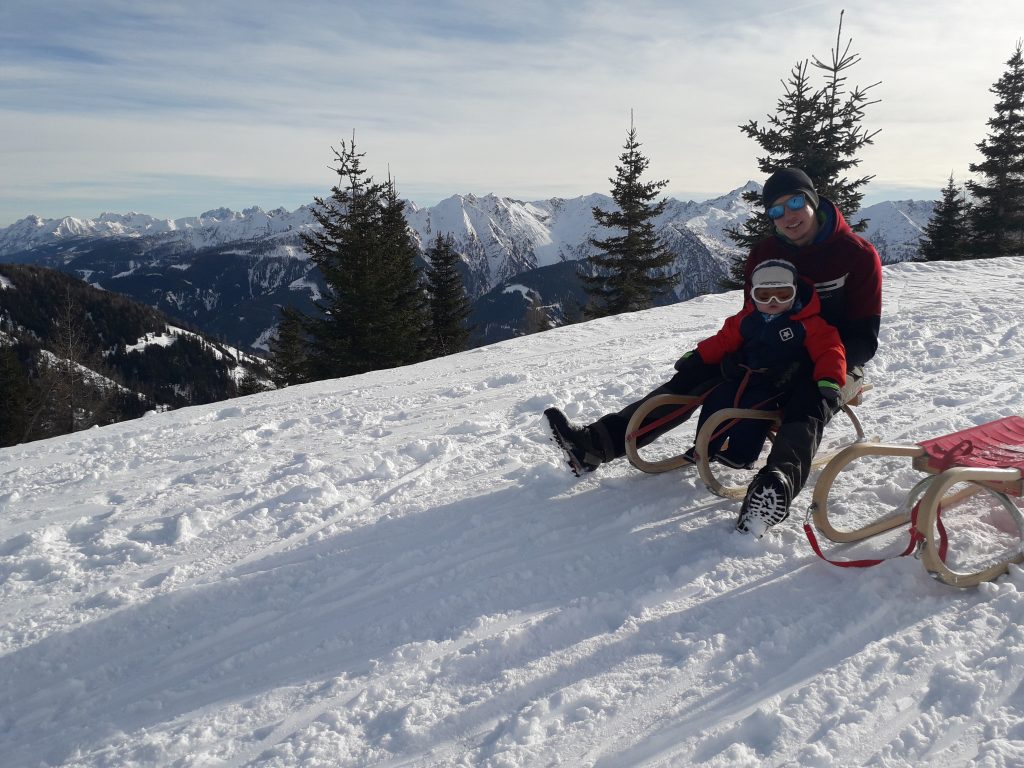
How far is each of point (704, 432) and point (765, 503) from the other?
569mm

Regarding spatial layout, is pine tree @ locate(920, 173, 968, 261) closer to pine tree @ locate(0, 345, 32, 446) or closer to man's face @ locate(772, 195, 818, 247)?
man's face @ locate(772, 195, 818, 247)

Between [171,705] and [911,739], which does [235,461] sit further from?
[911,739]

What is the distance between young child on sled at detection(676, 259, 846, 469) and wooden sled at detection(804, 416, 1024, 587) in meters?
0.55

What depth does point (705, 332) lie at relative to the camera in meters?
8.71

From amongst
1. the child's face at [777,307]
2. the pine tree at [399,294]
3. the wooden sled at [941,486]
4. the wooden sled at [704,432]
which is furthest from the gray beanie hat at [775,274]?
the pine tree at [399,294]

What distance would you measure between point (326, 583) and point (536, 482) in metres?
1.54

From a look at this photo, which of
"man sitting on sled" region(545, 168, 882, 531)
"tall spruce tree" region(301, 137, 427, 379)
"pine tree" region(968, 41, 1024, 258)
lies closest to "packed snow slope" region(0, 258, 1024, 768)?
"man sitting on sled" region(545, 168, 882, 531)

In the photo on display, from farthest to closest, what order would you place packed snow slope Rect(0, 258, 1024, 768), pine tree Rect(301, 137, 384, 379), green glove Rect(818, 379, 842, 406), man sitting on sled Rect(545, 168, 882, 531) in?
pine tree Rect(301, 137, 384, 379) → man sitting on sled Rect(545, 168, 882, 531) → green glove Rect(818, 379, 842, 406) → packed snow slope Rect(0, 258, 1024, 768)

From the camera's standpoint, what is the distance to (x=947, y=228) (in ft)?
82.6

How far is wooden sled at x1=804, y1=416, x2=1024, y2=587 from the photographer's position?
270 centimetres

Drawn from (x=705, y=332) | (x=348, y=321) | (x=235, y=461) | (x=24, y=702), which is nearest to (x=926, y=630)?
(x=24, y=702)

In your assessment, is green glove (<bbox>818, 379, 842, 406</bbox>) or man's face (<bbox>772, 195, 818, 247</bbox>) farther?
man's face (<bbox>772, 195, 818, 247</bbox>)

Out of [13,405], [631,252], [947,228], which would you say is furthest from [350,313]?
[947,228]

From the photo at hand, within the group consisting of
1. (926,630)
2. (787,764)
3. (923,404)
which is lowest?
(787,764)
